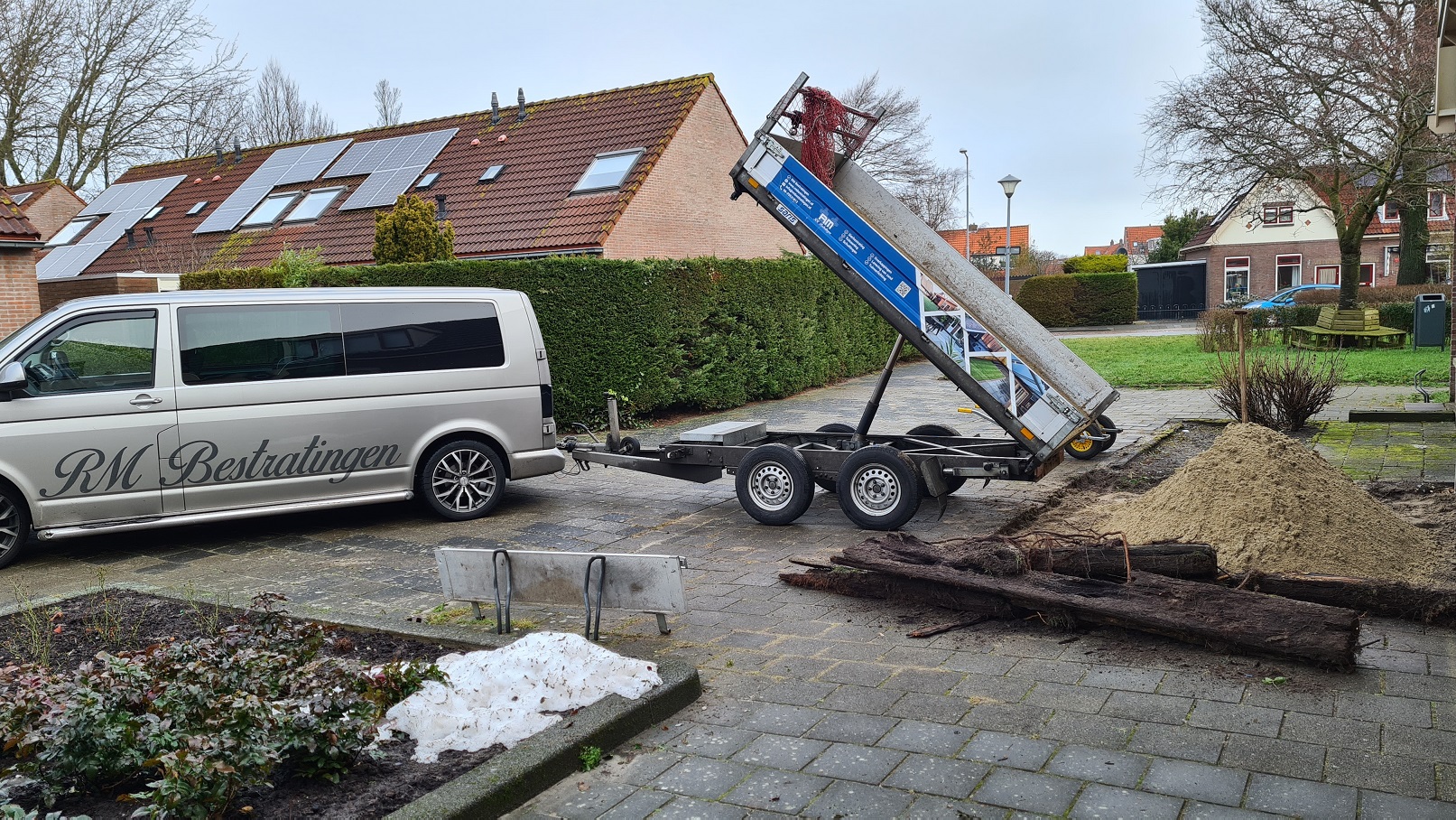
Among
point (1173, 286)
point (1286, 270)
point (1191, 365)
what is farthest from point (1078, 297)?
point (1191, 365)

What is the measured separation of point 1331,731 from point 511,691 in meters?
3.26

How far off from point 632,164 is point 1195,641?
1786 centimetres

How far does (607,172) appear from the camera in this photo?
21625 mm

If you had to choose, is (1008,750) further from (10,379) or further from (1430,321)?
(1430,321)

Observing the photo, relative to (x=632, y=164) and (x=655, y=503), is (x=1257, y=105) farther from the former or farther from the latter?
(x=655, y=503)

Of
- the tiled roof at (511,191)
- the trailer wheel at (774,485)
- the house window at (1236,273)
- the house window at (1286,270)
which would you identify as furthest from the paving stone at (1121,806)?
the house window at (1286,270)

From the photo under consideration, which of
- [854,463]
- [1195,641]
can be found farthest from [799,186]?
[1195,641]

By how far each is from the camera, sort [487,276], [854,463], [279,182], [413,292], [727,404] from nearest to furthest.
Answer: [854,463]
[413,292]
[487,276]
[727,404]
[279,182]

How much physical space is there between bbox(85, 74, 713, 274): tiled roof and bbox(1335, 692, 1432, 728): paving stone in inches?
649

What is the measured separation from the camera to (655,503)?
9.84m

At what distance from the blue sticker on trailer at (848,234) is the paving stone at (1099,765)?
4.55 m

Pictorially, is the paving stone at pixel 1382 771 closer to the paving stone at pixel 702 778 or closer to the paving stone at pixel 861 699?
the paving stone at pixel 861 699

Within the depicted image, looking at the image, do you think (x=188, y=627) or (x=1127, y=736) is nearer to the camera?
(x=1127, y=736)

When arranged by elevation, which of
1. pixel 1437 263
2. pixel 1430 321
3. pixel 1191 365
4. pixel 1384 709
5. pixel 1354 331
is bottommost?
pixel 1384 709
